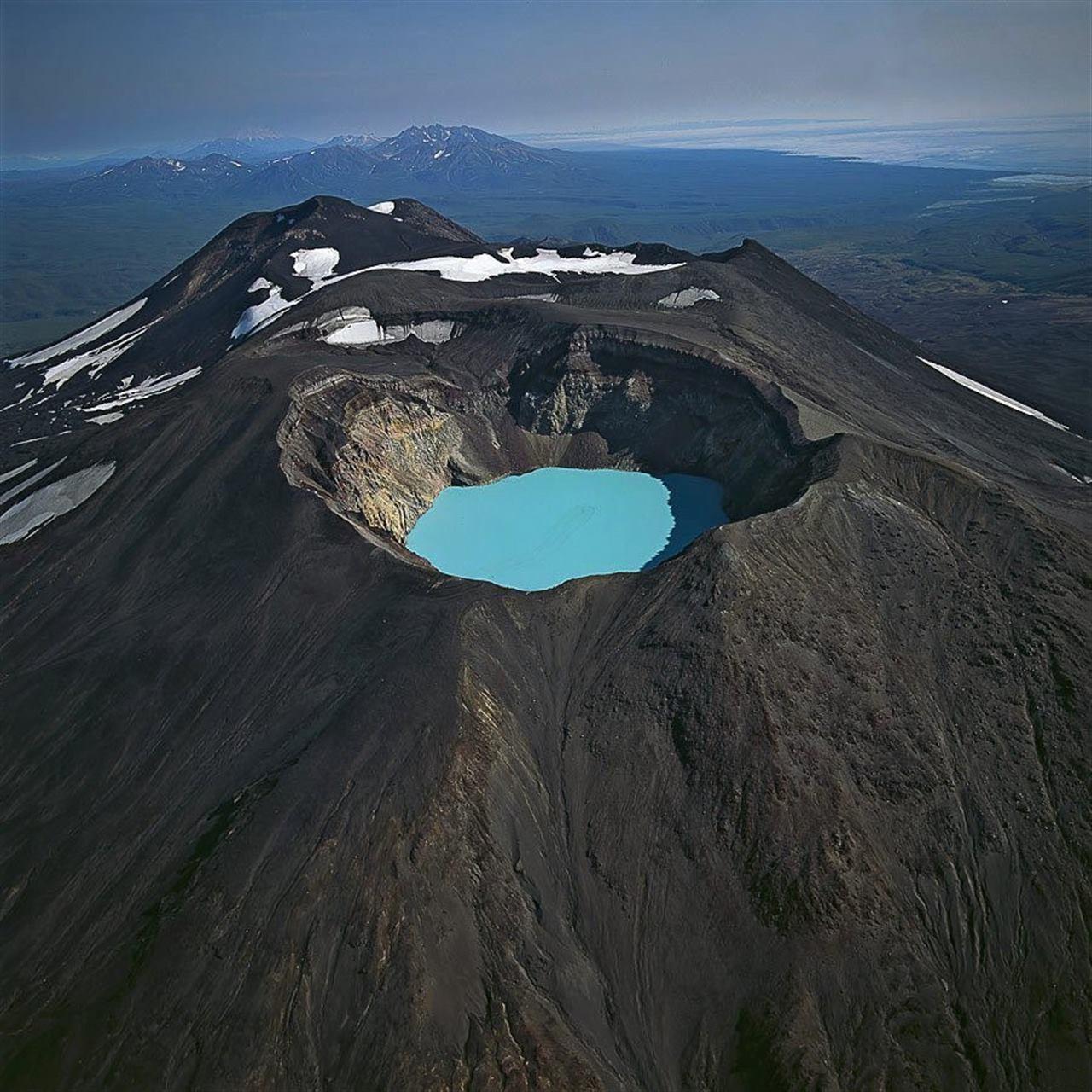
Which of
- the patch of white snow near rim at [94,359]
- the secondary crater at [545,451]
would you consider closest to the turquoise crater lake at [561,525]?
the secondary crater at [545,451]

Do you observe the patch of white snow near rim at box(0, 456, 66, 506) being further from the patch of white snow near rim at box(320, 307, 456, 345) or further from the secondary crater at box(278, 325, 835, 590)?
the patch of white snow near rim at box(320, 307, 456, 345)

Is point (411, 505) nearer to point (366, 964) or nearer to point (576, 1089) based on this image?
point (366, 964)

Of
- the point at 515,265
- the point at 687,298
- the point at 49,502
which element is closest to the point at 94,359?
the point at 49,502

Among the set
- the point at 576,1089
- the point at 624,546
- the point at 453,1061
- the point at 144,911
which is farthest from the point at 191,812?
the point at 624,546

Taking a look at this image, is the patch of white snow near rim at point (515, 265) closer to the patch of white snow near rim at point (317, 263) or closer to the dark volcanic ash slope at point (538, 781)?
the patch of white snow near rim at point (317, 263)

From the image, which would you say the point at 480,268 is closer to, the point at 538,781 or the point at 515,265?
the point at 515,265

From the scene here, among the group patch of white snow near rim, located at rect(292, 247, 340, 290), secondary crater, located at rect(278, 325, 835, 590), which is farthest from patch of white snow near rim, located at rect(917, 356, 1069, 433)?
patch of white snow near rim, located at rect(292, 247, 340, 290)
